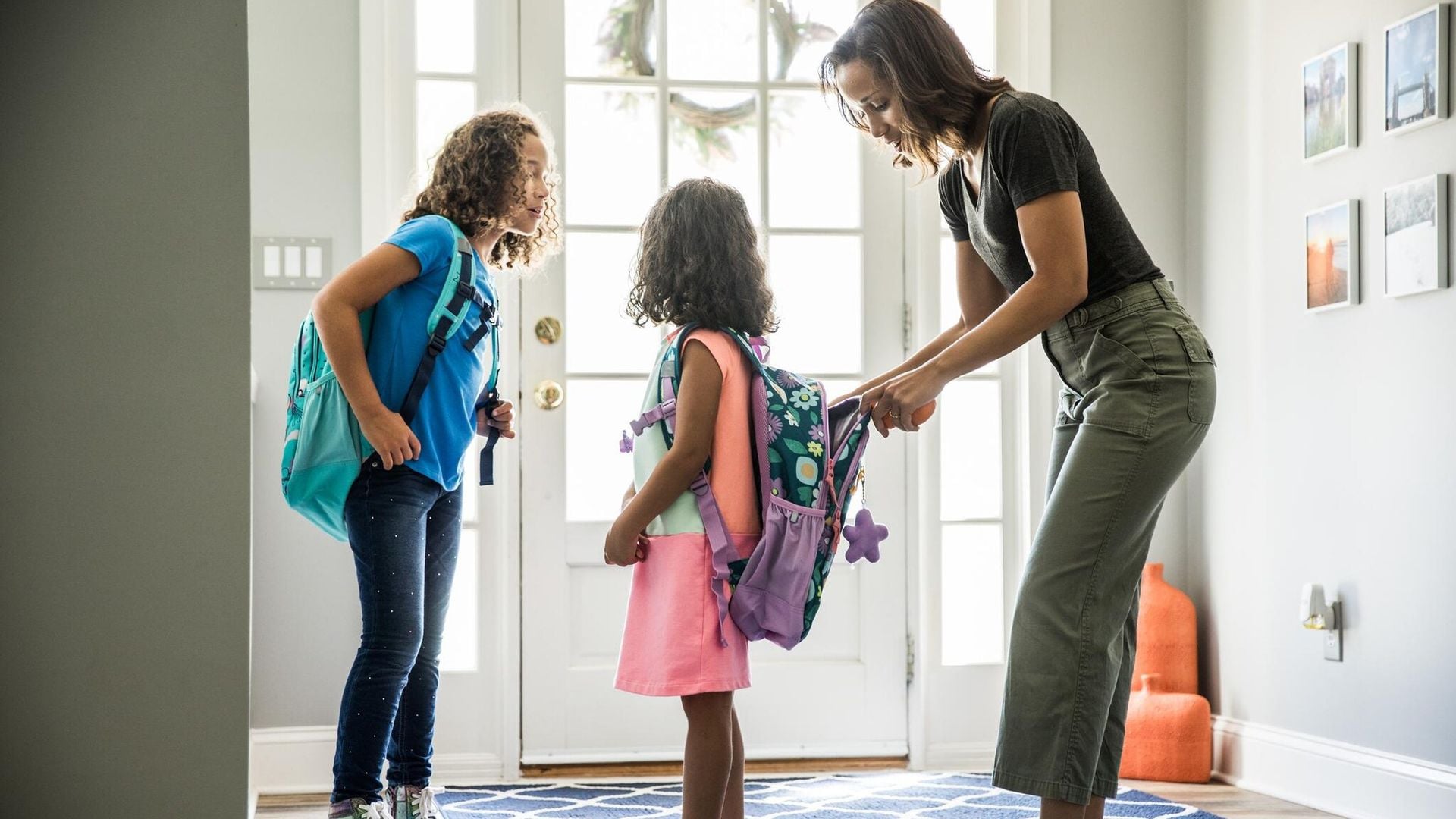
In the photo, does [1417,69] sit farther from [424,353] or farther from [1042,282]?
[424,353]

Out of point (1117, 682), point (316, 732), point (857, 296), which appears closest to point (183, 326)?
point (1117, 682)

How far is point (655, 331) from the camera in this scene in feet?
9.16

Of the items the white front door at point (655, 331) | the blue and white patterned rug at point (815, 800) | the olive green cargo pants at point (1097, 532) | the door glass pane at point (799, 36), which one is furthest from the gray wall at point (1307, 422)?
the olive green cargo pants at point (1097, 532)

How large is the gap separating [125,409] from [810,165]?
2119 millimetres

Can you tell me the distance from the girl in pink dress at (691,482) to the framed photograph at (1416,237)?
1209 mm

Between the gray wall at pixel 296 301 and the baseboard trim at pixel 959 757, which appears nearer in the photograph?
the gray wall at pixel 296 301

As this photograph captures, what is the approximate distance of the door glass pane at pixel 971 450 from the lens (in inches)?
114

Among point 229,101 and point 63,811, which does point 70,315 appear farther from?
point 63,811

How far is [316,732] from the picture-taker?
2.61 meters

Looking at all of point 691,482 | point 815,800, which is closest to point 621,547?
point 691,482

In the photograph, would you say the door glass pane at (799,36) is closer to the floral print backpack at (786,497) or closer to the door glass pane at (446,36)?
the door glass pane at (446,36)

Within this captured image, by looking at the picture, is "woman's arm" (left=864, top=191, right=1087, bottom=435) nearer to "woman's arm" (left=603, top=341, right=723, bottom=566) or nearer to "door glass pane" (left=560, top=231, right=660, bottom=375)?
"woman's arm" (left=603, top=341, right=723, bottom=566)

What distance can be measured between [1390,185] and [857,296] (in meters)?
1.09

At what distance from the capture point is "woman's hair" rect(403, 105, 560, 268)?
1.91 meters
